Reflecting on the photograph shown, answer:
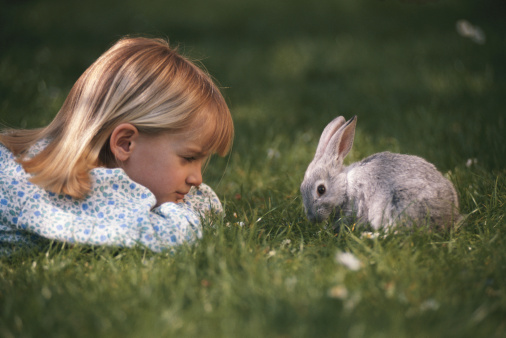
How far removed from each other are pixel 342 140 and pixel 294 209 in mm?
513

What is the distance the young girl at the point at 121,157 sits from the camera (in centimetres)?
303

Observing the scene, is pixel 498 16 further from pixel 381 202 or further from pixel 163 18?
pixel 381 202

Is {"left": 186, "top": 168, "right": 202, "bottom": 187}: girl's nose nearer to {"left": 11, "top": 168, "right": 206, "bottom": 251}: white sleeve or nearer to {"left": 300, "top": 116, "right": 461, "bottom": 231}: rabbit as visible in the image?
{"left": 11, "top": 168, "right": 206, "bottom": 251}: white sleeve

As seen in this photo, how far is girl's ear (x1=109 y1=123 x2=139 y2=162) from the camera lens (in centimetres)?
322

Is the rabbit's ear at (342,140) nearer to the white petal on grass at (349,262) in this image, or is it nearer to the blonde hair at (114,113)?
the blonde hair at (114,113)

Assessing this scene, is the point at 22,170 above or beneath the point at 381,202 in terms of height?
above

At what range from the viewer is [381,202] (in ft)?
10.3

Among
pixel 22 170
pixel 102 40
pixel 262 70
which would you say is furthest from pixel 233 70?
pixel 22 170

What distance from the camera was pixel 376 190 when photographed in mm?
3178

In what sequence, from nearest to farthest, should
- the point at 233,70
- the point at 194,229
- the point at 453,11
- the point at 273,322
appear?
the point at 273,322 < the point at 194,229 < the point at 233,70 < the point at 453,11

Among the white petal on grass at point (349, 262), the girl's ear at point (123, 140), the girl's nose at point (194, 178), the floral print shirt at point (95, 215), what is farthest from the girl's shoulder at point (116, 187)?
the white petal on grass at point (349, 262)

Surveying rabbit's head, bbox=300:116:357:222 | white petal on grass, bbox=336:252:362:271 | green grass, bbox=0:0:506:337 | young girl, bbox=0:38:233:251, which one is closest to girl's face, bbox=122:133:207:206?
young girl, bbox=0:38:233:251

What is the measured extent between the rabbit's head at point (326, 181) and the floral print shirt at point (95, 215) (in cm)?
64

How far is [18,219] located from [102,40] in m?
6.18
